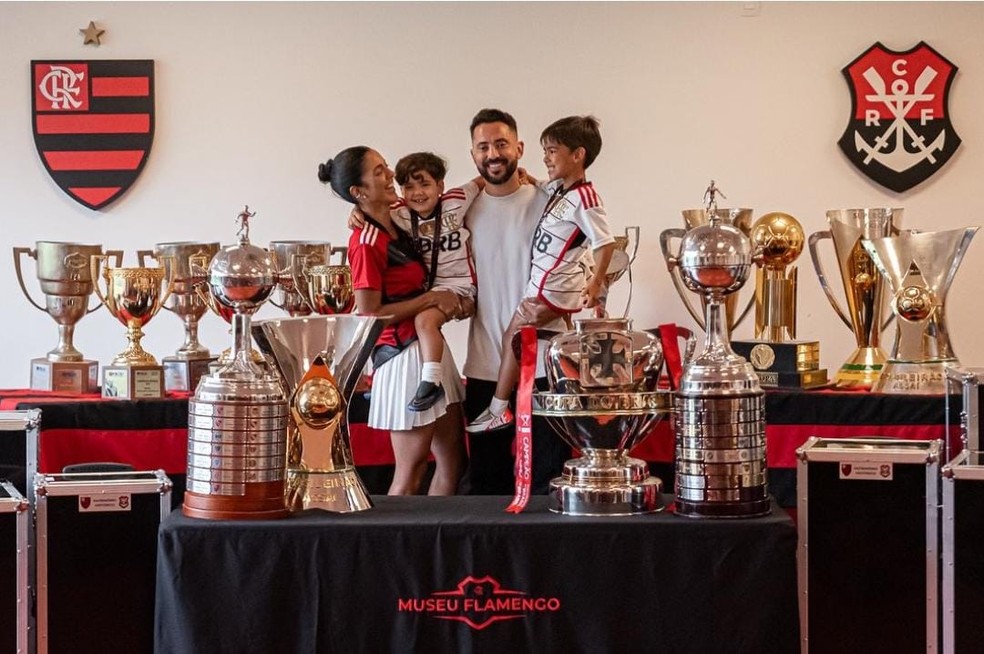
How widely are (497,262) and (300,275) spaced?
84cm

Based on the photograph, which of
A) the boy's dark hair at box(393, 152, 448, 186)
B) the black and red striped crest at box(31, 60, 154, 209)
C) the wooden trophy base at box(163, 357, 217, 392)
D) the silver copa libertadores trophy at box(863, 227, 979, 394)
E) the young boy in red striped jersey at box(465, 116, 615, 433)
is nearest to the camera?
the silver copa libertadores trophy at box(863, 227, 979, 394)

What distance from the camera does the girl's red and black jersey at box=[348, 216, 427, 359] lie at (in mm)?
3658

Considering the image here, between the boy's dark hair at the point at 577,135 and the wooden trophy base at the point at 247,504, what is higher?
Result: the boy's dark hair at the point at 577,135

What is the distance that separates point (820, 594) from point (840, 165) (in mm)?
3234

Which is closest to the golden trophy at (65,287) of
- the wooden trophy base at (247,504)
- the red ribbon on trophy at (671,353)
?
the wooden trophy base at (247,504)

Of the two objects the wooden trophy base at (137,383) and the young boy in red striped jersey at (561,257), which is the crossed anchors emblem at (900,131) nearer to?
the young boy in red striped jersey at (561,257)

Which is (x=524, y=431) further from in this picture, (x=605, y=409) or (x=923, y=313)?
(x=923, y=313)

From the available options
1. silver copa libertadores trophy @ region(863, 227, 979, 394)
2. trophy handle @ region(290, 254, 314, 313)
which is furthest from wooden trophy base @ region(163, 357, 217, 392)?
silver copa libertadores trophy @ region(863, 227, 979, 394)

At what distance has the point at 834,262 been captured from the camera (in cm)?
534

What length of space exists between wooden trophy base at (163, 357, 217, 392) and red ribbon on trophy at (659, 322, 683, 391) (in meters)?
1.95

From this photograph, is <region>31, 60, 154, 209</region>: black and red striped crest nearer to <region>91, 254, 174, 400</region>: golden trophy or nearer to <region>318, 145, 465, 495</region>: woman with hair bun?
<region>91, 254, 174, 400</region>: golden trophy

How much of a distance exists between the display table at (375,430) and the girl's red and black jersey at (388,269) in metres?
0.34

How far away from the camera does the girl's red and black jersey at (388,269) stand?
3.66 meters

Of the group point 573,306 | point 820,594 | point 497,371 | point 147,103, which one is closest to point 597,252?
point 573,306
